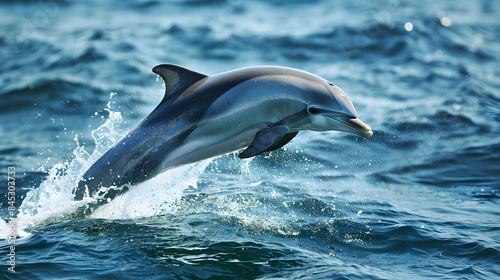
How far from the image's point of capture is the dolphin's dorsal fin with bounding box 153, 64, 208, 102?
23.7 feet

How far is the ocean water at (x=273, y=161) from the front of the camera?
7.21 metres

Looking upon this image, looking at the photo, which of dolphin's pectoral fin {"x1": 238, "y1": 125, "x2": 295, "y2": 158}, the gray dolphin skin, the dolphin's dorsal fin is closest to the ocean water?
the gray dolphin skin

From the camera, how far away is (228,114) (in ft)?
23.4

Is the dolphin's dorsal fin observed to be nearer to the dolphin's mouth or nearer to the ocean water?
the ocean water

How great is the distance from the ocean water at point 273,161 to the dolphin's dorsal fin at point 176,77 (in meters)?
1.38

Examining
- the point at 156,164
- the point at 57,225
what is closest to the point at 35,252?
the point at 57,225

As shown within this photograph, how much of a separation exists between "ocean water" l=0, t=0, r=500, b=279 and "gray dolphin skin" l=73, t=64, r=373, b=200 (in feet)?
2.52

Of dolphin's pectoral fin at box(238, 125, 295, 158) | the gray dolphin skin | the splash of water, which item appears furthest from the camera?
the splash of water

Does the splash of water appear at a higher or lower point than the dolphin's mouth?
lower

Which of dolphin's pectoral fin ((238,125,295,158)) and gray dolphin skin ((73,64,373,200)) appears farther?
gray dolphin skin ((73,64,373,200))

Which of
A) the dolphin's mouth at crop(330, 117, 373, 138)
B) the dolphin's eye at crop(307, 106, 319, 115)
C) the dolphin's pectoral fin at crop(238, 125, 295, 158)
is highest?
the dolphin's eye at crop(307, 106, 319, 115)

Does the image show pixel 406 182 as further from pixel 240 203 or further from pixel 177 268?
pixel 177 268

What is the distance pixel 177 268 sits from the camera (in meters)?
6.79

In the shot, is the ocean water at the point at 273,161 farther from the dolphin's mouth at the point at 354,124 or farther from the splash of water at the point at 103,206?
the dolphin's mouth at the point at 354,124
